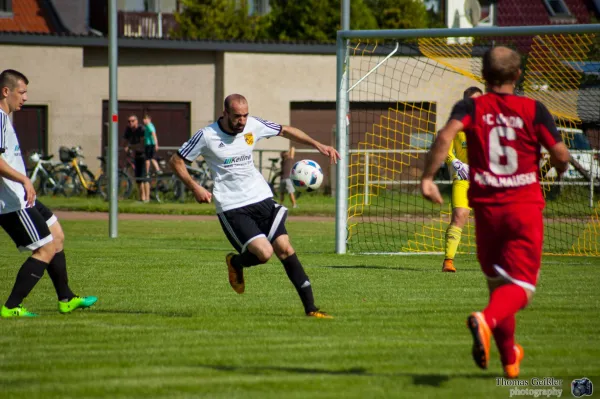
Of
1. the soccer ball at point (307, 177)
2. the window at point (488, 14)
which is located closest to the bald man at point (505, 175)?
the soccer ball at point (307, 177)

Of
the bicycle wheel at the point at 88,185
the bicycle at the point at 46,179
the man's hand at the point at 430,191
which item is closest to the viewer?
the man's hand at the point at 430,191

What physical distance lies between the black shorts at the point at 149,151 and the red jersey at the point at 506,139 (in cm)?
2097

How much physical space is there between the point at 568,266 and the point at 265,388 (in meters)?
8.19

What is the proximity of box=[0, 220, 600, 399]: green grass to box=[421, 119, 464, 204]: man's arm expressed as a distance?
108 cm

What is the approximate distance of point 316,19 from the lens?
4159cm

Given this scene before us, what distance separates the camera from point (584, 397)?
5367mm

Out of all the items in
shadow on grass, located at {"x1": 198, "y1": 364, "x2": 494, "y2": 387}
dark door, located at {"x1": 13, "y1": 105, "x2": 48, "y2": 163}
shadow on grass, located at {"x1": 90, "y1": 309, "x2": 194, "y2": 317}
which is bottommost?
shadow on grass, located at {"x1": 90, "y1": 309, "x2": 194, "y2": 317}

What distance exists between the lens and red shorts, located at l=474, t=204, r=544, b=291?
5684 mm

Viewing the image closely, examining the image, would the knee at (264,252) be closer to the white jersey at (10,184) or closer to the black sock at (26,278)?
the black sock at (26,278)

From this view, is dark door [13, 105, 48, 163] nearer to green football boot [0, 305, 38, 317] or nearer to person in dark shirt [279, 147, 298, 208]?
person in dark shirt [279, 147, 298, 208]

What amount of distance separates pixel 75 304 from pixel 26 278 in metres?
0.56

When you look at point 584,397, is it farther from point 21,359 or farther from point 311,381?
point 21,359

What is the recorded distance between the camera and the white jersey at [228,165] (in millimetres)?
8609
